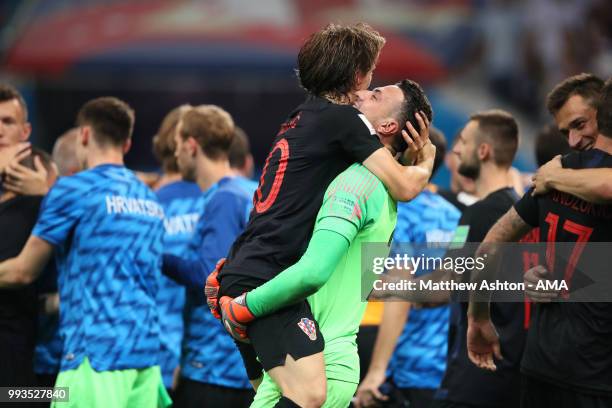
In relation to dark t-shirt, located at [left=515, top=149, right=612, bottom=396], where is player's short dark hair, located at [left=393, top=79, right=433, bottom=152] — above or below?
above

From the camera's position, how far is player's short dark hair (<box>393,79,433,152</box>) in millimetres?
4430

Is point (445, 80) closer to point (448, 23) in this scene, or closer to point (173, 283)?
point (448, 23)

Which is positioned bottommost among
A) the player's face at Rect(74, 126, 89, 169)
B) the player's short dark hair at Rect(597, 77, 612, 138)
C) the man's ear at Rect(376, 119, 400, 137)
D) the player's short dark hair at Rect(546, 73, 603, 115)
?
the man's ear at Rect(376, 119, 400, 137)

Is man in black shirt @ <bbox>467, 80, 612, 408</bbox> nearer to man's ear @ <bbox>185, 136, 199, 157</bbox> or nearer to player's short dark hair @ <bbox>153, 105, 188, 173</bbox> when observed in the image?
man's ear @ <bbox>185, 136, 199, 157</bbox>

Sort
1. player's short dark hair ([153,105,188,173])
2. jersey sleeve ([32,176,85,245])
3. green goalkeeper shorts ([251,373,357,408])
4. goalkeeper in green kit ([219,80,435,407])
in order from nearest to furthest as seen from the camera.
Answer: goalkeeper in green kit ([219,80,435,407])
green goalkeeper shorts ([251,373,357,408])
jersey sleeve ([32,176,85,245])
player's short dark hair ([153,105,188,173])

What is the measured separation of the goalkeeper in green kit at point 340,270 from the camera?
402 cm

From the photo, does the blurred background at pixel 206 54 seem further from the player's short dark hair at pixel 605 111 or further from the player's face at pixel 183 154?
the player's short dark hair at pixel 605 111

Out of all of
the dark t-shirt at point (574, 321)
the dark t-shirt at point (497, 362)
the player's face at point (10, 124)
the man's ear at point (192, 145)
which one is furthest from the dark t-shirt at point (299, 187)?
the player's face at point (10, 124)

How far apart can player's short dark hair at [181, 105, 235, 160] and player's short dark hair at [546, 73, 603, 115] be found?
Result: 233cm

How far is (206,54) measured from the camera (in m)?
17.4

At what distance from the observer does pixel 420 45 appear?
17.7 meters

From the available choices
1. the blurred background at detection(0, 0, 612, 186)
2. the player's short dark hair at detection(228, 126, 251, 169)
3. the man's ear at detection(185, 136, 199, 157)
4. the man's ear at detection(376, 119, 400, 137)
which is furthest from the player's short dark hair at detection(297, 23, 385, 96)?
the blurred background at detection(0, 0, 612, 186)

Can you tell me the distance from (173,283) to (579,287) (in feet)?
10.6

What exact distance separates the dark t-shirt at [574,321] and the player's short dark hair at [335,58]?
4.27 ft
